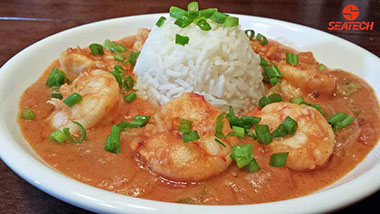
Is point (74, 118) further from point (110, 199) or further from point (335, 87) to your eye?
point (335, 87)

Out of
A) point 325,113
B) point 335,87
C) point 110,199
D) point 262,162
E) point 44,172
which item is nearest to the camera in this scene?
point 110,199

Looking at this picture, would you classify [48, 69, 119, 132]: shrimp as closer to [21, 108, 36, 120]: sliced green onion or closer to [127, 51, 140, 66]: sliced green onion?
[21, 108, 36, 120]: sliced green onion

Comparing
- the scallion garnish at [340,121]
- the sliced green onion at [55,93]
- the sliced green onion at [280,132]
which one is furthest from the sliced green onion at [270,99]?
the sliced green onion at [55,93]

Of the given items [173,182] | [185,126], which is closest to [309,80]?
[185,126]

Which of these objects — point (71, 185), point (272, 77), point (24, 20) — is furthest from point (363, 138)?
point (24, 20)

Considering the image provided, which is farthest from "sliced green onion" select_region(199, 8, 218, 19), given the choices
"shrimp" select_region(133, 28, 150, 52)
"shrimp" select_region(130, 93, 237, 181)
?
"shrimp" select_region(130, 93, 237, 181)

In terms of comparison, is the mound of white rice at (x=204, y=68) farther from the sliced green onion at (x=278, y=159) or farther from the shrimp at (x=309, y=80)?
the sliced green onion at (x=278, y=159)
